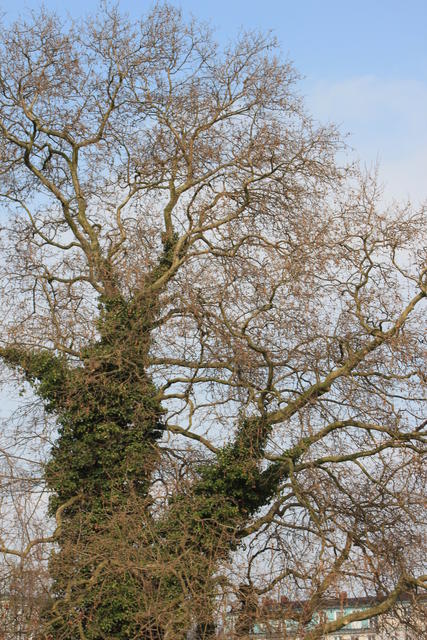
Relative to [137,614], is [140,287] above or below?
above

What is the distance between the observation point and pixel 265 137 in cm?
1784

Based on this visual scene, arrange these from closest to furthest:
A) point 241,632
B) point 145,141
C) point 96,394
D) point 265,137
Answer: point 241,632
point 96,394
point 265,137
point 145,141

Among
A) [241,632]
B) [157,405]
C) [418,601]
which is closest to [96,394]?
[157,405]

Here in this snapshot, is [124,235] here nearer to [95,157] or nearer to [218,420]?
[95,157]

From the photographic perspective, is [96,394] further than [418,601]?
Yes

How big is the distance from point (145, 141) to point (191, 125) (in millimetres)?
1122

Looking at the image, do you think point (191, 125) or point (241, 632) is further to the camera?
point (191, 125)

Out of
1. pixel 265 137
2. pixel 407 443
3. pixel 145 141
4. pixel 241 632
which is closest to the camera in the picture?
pixel 241 632

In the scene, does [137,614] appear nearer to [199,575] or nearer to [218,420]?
[199,575]

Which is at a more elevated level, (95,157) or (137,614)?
(95,157)

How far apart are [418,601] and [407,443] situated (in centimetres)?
235

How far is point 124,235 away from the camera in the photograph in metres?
18.3

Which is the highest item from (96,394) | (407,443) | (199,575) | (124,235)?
(124,235)

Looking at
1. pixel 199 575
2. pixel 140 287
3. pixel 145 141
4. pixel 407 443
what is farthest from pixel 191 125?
pixel 199 575
